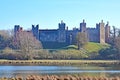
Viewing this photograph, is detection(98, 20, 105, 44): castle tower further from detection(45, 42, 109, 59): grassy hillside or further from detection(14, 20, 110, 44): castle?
detection(45, 42, 109, 59): grassy hillside

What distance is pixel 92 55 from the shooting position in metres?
121

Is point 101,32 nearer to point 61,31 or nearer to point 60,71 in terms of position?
point 61,31

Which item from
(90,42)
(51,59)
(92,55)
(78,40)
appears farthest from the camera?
(90,42)

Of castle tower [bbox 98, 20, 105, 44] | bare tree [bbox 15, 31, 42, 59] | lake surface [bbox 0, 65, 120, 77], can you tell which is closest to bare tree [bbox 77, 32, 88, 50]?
bare tree [bbox 15, 31, 42, 59]

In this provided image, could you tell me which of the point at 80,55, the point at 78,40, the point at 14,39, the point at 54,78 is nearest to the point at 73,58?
the point at 80,55

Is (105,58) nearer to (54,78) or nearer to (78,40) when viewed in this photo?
(78,40)

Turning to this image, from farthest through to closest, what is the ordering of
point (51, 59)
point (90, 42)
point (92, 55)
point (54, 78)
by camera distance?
1. point (90, 42)
2. point (92, 55)
3. point (51, 59)
4. point (54, 78)

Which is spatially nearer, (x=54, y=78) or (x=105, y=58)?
(x=54, y=78)

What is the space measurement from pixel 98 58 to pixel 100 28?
151 feet

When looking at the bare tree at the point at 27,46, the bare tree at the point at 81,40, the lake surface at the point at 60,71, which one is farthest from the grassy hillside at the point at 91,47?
the lake surface at the point at 60,71

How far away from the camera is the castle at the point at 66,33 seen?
158875 millimetres

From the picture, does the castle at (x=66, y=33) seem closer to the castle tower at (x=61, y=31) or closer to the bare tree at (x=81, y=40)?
the castle tower at (x=61, y=31)

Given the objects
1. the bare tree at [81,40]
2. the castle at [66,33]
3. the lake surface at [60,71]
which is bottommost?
the lake surface at [60,71]

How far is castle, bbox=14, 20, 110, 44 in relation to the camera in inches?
6255
